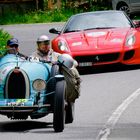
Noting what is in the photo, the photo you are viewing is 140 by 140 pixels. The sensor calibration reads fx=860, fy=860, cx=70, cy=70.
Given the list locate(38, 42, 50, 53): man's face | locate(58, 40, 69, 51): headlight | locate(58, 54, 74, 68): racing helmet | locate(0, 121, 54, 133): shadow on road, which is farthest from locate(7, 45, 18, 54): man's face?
locate(58, 40, 69, 51): headlight

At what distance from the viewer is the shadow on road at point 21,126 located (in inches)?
471

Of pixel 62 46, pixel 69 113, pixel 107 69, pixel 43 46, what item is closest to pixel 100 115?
pixel 69 113

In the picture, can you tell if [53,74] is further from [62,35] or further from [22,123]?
[62,35]

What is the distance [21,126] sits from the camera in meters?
12.4

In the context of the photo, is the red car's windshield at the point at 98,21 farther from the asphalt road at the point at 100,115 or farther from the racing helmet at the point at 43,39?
the racing helmet at the point at 43,39

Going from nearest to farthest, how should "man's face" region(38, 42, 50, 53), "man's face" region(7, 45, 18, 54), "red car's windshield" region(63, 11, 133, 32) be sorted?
"man's face" region(7, 45, 18, 54), "man's face" region(38, 42, 50, 53), "red car's windshield" region(63, 11, 133, 32)

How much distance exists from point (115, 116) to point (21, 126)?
1561mm

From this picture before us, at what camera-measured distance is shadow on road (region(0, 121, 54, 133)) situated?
39.3 feet

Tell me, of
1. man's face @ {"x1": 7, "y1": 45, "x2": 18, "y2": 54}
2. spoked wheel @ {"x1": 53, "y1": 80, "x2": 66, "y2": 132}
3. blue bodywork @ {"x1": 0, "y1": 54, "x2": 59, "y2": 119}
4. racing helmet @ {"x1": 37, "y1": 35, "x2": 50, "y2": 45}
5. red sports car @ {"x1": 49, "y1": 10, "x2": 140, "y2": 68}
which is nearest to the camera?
spoked wheel @ {"x1": 53, "y1": 80, "x2": 66, "y2": 132}

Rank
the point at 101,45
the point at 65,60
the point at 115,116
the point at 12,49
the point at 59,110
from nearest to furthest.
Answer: the point at 59,110, the point at 65,60, the point at 12,49, the point at 115,116, the point at 101,45

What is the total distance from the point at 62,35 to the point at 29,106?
31.1ft

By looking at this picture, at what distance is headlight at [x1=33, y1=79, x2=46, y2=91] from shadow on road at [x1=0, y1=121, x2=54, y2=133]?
0.61 metres

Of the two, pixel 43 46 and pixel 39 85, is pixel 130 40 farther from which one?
pixel 39 85

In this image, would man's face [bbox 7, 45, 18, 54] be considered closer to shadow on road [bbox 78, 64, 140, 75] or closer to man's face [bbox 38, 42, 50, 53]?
man's face [bbox 38, 42, 50, 53]
